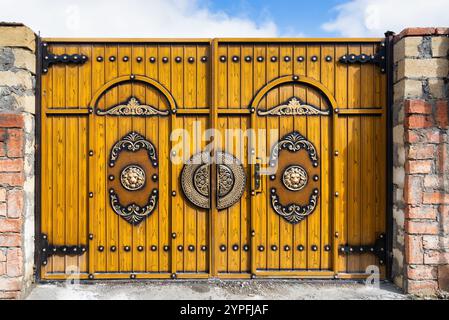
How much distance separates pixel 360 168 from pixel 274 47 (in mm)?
1578

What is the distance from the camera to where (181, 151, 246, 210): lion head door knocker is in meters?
3.39

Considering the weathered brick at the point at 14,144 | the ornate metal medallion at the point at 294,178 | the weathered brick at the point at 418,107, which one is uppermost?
the weathered brick at the point at 418,107

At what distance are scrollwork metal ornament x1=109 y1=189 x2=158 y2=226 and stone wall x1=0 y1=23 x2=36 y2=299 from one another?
2.66 feet

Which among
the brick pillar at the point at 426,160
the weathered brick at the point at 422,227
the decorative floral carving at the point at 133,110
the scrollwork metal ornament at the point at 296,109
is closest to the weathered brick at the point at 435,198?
the brick pillar at the point at 426,160

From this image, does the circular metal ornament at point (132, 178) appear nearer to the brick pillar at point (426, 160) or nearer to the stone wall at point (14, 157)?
the stone wall at point (14, 157)

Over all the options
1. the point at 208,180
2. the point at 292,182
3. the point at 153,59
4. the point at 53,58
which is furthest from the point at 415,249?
the point at 53,58

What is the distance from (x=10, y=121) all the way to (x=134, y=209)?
4.71 ft

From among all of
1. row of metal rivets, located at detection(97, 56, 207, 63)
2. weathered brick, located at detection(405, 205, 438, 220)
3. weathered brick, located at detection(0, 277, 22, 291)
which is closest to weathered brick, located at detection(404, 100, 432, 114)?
weathered brick, located at detection(405, 205, 438, 220)

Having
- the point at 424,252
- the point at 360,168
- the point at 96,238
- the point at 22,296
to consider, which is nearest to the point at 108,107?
the point at 96,238

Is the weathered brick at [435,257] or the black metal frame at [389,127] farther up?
the black metal frame at [389,127]

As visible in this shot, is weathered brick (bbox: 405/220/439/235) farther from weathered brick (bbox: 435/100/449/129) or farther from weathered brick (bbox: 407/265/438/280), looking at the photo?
weathered brick (bbox: 435/100/449/129)

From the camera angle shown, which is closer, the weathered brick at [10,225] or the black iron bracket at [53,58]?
the weathered brick at [10,225]

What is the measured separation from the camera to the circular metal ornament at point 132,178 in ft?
11.1

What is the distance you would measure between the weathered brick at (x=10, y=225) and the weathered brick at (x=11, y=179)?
1.11 feet
